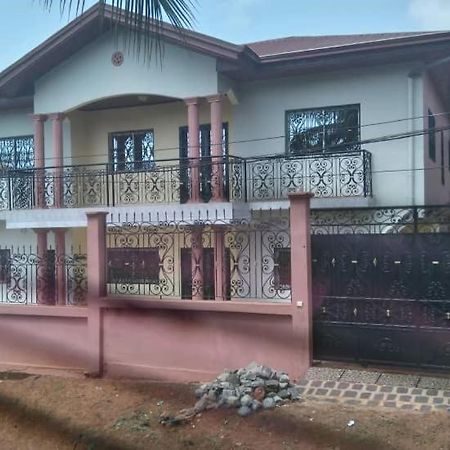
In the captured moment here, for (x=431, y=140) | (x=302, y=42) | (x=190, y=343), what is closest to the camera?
(x=190, y=343)

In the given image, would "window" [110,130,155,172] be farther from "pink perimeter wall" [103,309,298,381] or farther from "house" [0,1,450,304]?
"pink perimeter wall" [103,309,298,381]

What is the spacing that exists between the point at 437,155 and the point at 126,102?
768 cm

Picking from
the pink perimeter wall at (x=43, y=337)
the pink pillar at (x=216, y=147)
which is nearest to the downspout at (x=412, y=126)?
the pink pillar at (x=216, y=147)

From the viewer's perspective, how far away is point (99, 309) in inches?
303

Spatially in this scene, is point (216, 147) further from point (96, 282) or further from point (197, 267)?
point (96, 282)

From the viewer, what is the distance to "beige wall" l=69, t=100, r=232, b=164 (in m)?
13.3

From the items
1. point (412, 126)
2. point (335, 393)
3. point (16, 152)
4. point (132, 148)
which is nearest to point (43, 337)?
point (335, 393)

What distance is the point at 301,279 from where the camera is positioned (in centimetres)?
666

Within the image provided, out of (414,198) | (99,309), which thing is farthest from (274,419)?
(414,198)

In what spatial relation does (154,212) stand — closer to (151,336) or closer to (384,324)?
(151,336)

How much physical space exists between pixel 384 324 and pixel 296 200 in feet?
5.89

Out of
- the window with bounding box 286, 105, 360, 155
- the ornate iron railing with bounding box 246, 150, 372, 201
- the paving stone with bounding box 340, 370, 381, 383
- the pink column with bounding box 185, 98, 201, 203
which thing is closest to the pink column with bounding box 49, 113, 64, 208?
the pink column with bounding box 185, 98, 201, 203

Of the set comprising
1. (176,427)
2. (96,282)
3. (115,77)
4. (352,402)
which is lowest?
(176,427)

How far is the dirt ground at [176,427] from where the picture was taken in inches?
199
